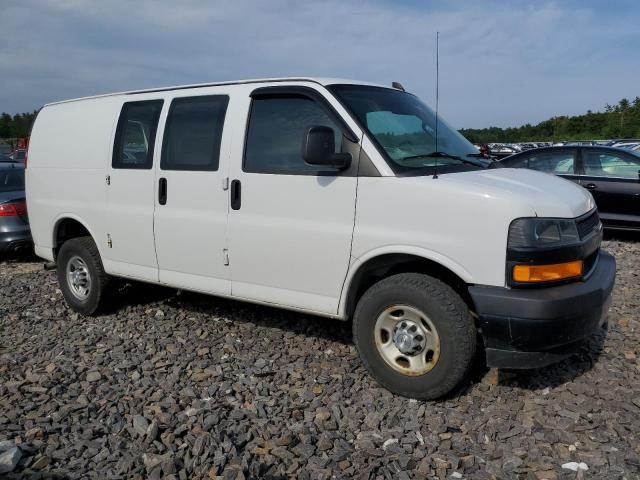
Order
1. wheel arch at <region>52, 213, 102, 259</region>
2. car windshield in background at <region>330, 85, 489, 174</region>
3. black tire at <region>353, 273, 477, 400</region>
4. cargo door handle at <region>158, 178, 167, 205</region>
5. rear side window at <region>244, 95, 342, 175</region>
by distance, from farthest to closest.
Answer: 1. wheel arch at <region>52, 213, 102, 259</region>
2. cargo door handle at <region>158, 178, 167, 205</region>
3. rear side window at <region>244, 95, 342, 175</region>
4. car windshield in background at <region>330, 85, 489, 174</region>
5. black tire at <region>353, 273, 477, 400</region>

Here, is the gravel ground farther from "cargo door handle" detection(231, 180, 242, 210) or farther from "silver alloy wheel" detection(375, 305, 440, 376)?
"cargo door handle" detection(231, 180, 242, 210)

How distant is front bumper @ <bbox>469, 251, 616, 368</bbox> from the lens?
3.23 metres

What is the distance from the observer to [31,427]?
11.5 ft

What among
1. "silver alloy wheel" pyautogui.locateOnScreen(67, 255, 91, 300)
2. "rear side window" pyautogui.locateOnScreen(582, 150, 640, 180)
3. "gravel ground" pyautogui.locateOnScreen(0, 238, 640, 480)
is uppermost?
"rear side window" pyautogui.locateOnScreen(582, 150, 640, 180)

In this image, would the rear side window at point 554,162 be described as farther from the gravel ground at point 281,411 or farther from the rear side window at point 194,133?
the rear side window at point 194,133

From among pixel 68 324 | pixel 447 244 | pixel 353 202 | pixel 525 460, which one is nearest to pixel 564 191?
pixel 447 244

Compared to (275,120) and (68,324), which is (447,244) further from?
(68,324)

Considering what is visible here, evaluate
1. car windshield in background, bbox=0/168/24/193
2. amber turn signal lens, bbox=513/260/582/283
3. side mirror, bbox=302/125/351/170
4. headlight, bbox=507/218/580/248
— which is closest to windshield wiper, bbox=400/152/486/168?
side mirror, bbox=302/125/351/170

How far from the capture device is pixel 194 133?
4629mm

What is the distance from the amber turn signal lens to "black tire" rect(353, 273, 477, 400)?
403 millimetres

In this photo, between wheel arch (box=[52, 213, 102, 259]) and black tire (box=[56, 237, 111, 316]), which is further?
wheel arch (box=[52, 213, 102, 259])

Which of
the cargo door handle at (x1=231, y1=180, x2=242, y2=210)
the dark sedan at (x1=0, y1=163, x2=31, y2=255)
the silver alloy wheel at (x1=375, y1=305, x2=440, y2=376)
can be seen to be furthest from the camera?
the dark sedan at (x1=0, y1=163, x2=31, y2=255)

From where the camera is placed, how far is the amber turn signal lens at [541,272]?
10.6 ft

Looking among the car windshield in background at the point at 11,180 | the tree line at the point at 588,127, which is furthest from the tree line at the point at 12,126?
the car windshield in background at the point at 11,180
